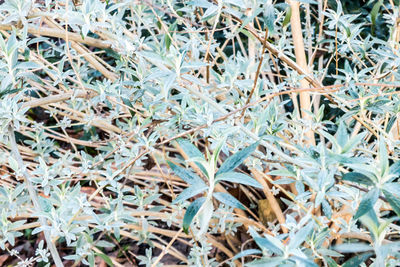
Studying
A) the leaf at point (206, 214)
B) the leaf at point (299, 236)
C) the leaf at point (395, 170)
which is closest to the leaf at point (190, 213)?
the leaf at point (206, 214)

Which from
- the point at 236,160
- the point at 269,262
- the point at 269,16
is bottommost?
the point at 269,262

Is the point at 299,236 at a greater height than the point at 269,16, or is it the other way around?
the point at 269,16

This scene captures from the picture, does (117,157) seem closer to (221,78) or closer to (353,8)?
(221,78)

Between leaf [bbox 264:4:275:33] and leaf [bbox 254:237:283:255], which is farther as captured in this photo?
leaf [bbox 264:4:275:33]

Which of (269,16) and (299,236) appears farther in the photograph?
(269,16)

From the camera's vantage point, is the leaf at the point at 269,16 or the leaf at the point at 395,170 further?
the leaf at the point at 269,16

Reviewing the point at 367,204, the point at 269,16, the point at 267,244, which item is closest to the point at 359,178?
the point at 367,204

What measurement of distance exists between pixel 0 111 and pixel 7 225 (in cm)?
30

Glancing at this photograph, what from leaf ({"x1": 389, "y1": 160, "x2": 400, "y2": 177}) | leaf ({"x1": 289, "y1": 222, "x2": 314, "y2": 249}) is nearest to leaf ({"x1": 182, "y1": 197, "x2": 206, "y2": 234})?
leaf ({"x1": 289, "y1": 222, "x2": 314, "y2": 249})

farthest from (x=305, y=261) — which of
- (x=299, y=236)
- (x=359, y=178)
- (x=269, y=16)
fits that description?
(x=269, y=16)

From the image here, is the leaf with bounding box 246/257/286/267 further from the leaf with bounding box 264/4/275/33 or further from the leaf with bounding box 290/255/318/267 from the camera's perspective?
the leaf with bounding box 264/4/275/33

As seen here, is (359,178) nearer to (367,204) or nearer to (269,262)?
(367,204)

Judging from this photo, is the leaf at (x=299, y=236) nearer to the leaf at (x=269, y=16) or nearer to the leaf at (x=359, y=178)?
the leaf at (x=359, y=178)

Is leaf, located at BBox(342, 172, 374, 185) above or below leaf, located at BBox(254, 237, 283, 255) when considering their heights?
above
